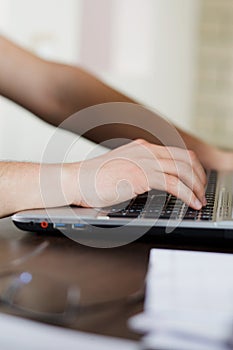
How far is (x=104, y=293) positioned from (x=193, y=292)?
0.09 meters

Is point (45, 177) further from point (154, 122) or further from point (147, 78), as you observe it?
point (147, 78)

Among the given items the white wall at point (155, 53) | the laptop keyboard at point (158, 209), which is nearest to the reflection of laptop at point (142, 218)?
the laptop keyboard at point (158, 209)

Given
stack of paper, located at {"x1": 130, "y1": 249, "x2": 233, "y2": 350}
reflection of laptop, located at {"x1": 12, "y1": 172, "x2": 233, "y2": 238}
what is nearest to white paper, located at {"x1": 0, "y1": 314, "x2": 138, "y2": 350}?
stack of paper, located at {"x1": 130, "y1": 249, "x2": 233, "y2": 350}

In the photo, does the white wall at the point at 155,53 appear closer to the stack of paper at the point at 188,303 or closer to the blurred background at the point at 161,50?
the blurred background at the point at 161,50

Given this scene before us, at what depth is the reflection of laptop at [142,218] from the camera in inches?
29.7

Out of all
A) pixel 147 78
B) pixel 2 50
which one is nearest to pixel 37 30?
pixel 147 78

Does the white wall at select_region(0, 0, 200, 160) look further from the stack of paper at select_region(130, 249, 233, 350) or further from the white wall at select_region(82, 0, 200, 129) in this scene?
the stack of paper at select_region(130, 249, 233, 350)

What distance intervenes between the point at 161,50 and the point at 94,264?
3648 mm

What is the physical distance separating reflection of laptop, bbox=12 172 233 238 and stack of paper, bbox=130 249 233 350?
0.11 m

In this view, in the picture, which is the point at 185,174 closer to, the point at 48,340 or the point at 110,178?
the point at 110,178

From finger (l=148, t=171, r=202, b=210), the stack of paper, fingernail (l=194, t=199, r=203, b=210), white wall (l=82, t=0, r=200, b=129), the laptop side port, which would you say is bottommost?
white wall (l=82, t=0, r=200, b=129)

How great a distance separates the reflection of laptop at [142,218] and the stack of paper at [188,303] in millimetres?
109

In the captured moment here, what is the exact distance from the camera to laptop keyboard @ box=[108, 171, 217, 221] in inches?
30.8

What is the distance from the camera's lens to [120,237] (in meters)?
0.77
